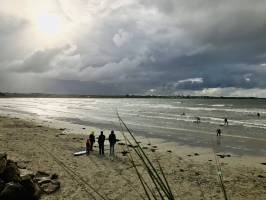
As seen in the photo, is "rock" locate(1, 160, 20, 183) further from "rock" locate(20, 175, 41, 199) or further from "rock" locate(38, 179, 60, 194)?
"rock" locate(38, 179, 60, 194)

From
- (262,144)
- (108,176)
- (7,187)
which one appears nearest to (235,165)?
(108,176)

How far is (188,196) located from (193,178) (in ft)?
9.80

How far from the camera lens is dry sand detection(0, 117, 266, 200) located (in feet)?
46.2

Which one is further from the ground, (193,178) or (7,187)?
(7,187)

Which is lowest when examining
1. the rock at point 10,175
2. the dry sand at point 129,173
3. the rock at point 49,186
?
the dry sand at point 129,173

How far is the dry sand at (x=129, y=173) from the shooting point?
554 inches

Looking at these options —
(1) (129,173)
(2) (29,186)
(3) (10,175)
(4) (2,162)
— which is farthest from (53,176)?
(1) (129,173)

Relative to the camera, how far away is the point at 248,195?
14555 mm

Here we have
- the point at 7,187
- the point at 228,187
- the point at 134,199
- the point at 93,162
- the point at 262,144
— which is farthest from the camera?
the point at 262,144

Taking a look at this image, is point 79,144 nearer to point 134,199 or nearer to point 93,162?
point 93,162

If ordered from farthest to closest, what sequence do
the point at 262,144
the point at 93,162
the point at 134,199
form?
1. the point at 262,144
2. the point at 93,162
3. the point at 134,199

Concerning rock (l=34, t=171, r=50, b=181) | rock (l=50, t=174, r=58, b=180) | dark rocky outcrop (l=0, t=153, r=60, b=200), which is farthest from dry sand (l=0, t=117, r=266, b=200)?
dark rocky outcrop (l=0, t=153, r=60, b=200)

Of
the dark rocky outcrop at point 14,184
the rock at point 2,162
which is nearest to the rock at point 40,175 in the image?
the dark rocky outcrop at point 14,184

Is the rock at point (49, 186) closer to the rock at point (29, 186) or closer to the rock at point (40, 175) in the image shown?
the rock at point (40, 175)
